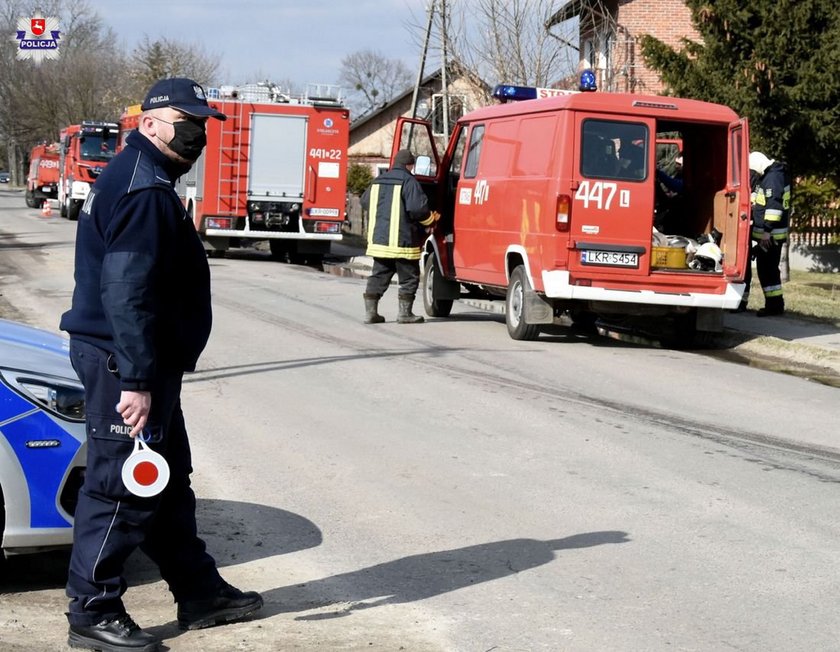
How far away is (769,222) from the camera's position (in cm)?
1575

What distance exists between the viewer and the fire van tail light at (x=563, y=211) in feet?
41.1

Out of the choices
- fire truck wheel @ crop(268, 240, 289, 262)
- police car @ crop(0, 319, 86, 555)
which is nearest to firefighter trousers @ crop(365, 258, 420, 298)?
police car @ crop(0, 319, 86, 555)

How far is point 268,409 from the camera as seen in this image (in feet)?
30.9

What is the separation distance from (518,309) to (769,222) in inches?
158

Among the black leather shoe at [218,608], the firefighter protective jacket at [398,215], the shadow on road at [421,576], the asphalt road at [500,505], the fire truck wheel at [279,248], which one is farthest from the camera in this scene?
the fire truck wheel at [279,248]

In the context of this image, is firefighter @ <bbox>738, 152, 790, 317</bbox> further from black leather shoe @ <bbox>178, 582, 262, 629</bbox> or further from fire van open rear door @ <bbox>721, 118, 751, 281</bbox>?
black leather shoe @ <bbox>178, 582, 262, 629</bbox>

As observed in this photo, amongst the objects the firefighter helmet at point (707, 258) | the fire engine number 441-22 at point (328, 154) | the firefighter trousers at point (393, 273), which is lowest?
the firefighter trousers at point (393, 273)

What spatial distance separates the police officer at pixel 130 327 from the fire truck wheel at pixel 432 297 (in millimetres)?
11191

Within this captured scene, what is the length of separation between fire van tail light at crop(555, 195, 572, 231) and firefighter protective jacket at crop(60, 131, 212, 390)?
8.25 metres

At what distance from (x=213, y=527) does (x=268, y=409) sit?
319 cm

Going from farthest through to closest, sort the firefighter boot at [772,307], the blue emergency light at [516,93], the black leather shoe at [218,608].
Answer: the firefighter boot at [772,307], the blue emergency light at [516,93], the black leather shoe at [218,608]

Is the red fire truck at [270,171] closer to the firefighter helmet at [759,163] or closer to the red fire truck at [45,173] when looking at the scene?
→ the firefighter helmet at [759,163]

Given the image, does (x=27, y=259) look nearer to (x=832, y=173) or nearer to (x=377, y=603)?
(x=832, y=173)

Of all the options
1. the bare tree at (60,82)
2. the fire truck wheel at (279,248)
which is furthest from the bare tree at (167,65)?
the fire truck wheel at (279,248)
